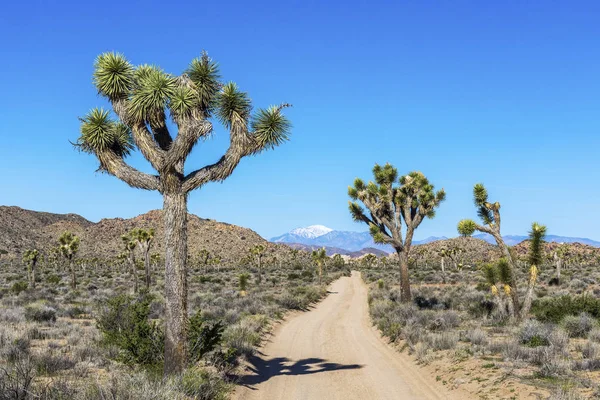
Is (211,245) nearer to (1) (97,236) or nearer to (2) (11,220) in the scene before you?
(1) (97,236)

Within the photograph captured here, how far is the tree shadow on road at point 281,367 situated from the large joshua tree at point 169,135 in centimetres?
285

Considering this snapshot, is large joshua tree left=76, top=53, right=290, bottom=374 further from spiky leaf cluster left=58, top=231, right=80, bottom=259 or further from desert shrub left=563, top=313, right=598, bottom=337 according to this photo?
spiky leaf cluster left=58, top=231, right=80, bottom=259

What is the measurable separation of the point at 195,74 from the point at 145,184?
8.30ft

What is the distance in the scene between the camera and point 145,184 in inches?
378

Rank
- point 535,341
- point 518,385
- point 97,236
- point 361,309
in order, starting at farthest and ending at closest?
point 97,236, point 361,309, point 535,341, point 518,385

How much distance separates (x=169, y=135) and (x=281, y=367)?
22.4 feet

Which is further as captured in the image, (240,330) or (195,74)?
(240,330)

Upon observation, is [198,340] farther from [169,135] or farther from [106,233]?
[106,233]

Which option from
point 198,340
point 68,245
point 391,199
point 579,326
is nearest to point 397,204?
point 391,199

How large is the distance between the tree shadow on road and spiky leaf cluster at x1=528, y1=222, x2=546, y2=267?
26.5 ft

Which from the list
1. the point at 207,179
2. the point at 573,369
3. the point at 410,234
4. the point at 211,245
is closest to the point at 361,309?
the point at 410,234

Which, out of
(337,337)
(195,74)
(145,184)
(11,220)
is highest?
(11,220)

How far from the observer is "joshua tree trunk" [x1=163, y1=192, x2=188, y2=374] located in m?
9.07

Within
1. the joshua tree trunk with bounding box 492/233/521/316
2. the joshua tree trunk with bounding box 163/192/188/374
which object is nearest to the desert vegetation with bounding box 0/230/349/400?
the joshua tree trunk with bounding box 163/192/188/374
